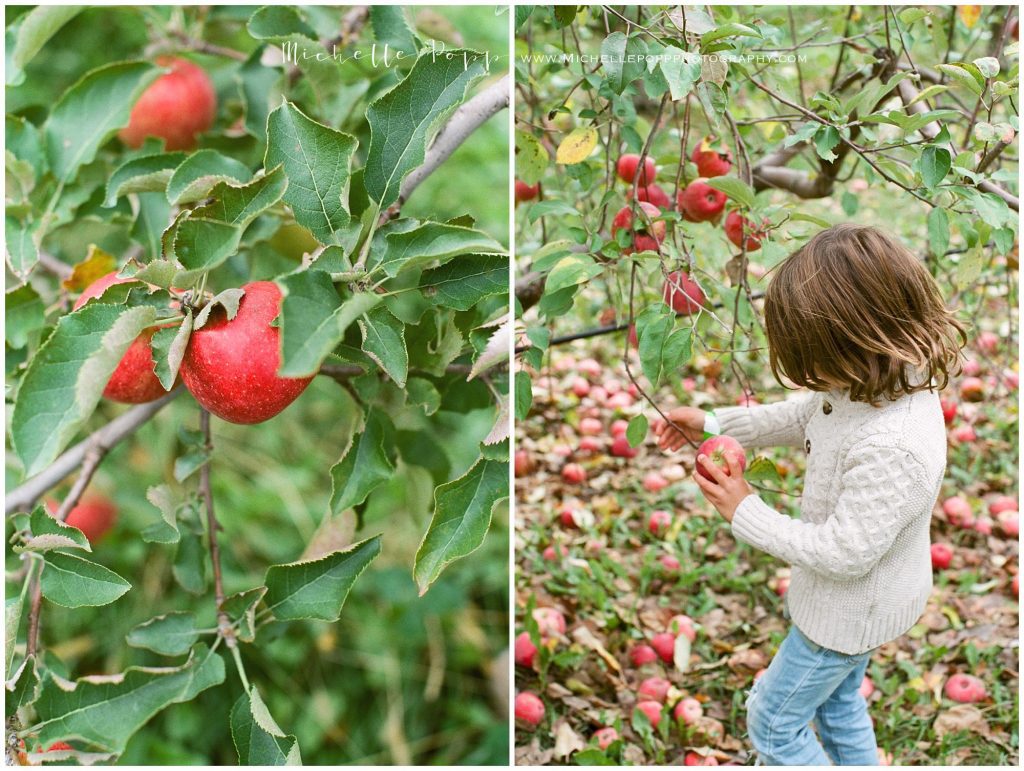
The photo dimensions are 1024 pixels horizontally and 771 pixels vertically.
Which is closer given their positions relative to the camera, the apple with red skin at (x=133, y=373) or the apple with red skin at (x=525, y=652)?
the apple with red skin at (x=133, y=373)

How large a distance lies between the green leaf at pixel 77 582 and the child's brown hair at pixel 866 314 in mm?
640

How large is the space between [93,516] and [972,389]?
1486mm

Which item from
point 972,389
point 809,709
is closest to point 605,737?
point 809,709

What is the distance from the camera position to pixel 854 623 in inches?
35.5

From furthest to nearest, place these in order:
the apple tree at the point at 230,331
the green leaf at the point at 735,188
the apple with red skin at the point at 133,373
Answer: the green leaf at the point at 735,188 → the apple with red skin at the point at 133,373 → the apple tree at the point at 230,331

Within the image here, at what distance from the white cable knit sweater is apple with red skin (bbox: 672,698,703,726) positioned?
29 cm

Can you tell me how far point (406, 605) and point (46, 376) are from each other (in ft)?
2.99

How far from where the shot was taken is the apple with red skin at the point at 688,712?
1.17 meters

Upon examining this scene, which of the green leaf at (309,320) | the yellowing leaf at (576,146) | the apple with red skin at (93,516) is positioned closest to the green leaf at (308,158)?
the green leaf at (309,320)

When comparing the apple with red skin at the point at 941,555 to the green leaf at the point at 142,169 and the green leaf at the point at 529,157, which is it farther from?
the green leaf at the point at 142,169

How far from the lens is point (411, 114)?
61cm

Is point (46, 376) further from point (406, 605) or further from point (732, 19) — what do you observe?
point (406, 605)

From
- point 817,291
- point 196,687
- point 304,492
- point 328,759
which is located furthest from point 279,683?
point 817,291

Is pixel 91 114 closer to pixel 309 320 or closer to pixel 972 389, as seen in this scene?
pixel 309 320
